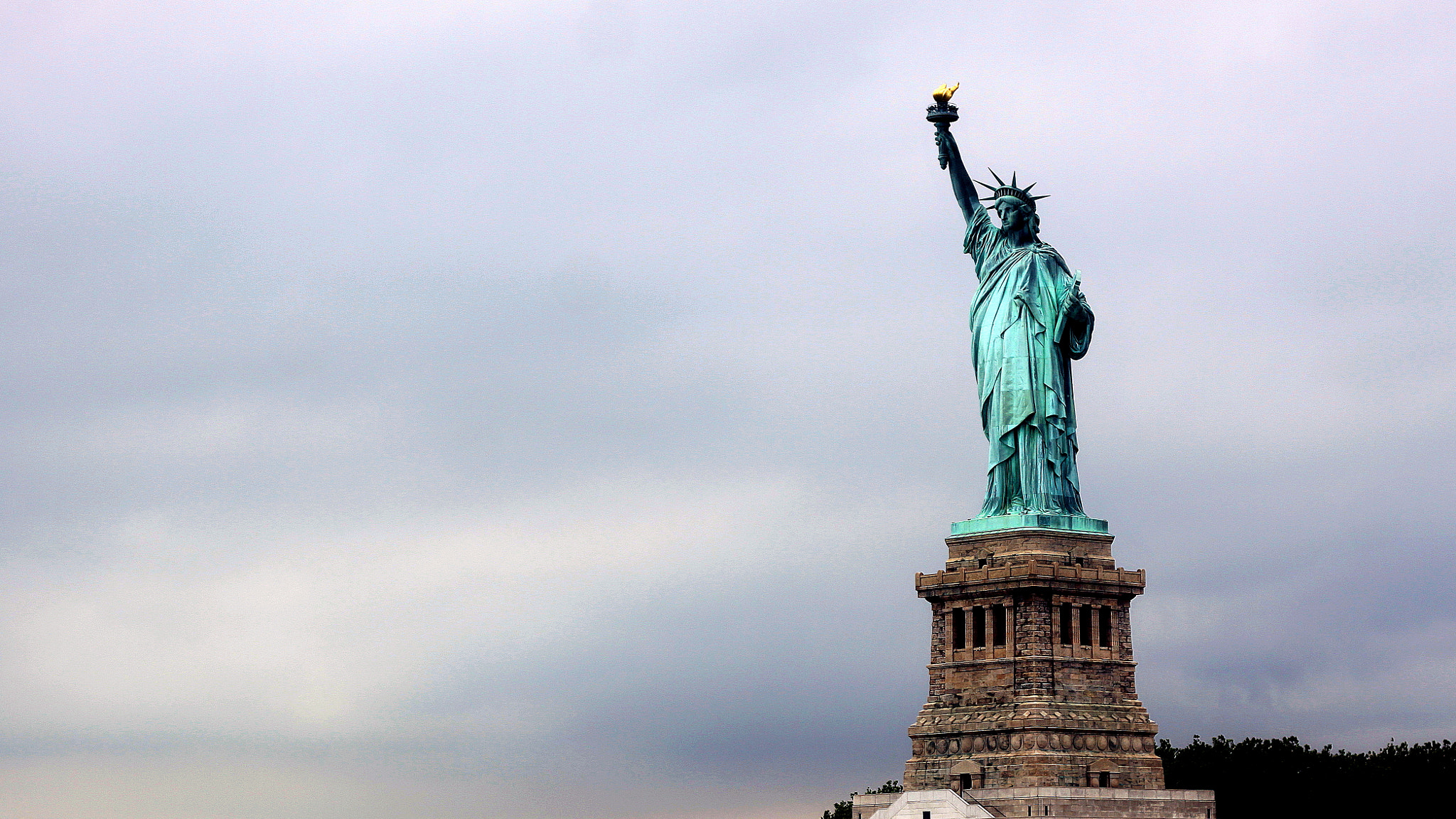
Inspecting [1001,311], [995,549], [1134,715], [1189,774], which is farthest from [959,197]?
[1189,774]

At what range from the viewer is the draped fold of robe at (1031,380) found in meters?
52.8

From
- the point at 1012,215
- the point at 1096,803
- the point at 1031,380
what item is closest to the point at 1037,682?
the point at 1096,803

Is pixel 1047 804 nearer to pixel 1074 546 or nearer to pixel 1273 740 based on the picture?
pixel 1074 546

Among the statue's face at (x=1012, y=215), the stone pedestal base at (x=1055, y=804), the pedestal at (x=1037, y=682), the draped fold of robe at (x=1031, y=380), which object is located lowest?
the stone pedestal base at (x=1055, y=804)

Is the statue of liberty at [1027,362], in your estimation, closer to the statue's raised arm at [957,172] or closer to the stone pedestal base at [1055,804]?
the statue's raised arm at [957,172]

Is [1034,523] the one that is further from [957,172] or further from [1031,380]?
[957,172]

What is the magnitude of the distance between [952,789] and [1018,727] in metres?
2.08

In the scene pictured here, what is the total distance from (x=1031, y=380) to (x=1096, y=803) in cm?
1042

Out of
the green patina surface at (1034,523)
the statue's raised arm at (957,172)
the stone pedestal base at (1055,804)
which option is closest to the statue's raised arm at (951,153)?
the statue's raised arm at (957,172)

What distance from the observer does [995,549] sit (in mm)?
52281

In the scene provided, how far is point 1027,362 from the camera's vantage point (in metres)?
53.3

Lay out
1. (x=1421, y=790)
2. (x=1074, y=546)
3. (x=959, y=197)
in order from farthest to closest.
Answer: (x=1421, y=790) < (x=959, y=197) < (x=1074, y=546)

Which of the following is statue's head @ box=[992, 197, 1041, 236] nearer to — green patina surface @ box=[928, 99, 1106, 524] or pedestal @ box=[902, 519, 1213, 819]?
A: green patina surface @ box=[928, 99, 1106, 524]

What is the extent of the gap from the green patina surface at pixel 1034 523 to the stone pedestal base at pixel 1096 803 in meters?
6.37
